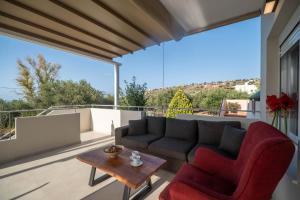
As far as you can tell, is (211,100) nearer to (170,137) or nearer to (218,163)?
(170,137)

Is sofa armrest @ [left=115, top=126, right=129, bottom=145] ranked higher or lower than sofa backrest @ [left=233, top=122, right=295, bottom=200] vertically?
lower

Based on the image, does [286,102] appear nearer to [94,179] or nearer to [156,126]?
[156,126]

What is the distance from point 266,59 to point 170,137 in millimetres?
2032

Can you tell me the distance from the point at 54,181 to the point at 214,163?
2257 mm

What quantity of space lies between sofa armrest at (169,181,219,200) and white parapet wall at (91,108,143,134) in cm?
351

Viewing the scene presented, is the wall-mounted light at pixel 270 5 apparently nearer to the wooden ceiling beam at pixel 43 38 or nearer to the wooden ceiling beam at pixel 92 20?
the wooden ceiling beam at pixel 92 20

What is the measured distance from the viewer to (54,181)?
93.7 inches

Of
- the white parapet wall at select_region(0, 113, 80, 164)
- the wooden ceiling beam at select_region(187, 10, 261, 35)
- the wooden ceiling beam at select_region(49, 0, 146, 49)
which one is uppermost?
the wooden ceiling beam at select_region(187, 10, 261, 35)

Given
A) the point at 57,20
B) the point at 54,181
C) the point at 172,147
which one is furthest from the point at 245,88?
the point at 54,181

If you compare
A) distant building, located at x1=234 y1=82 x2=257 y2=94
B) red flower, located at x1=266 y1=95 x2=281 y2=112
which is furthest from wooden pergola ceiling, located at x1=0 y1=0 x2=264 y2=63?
distant building, located at x1=234 y1=82 x2=257 y2=94

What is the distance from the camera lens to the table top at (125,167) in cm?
166

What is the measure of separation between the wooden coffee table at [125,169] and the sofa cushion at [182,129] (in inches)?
42.0

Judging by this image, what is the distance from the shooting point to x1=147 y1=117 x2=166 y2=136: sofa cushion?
344 centimetres

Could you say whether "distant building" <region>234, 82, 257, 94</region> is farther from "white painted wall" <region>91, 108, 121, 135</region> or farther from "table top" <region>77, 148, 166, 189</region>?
"table top" <region>77, 148, 166, 189</region>
